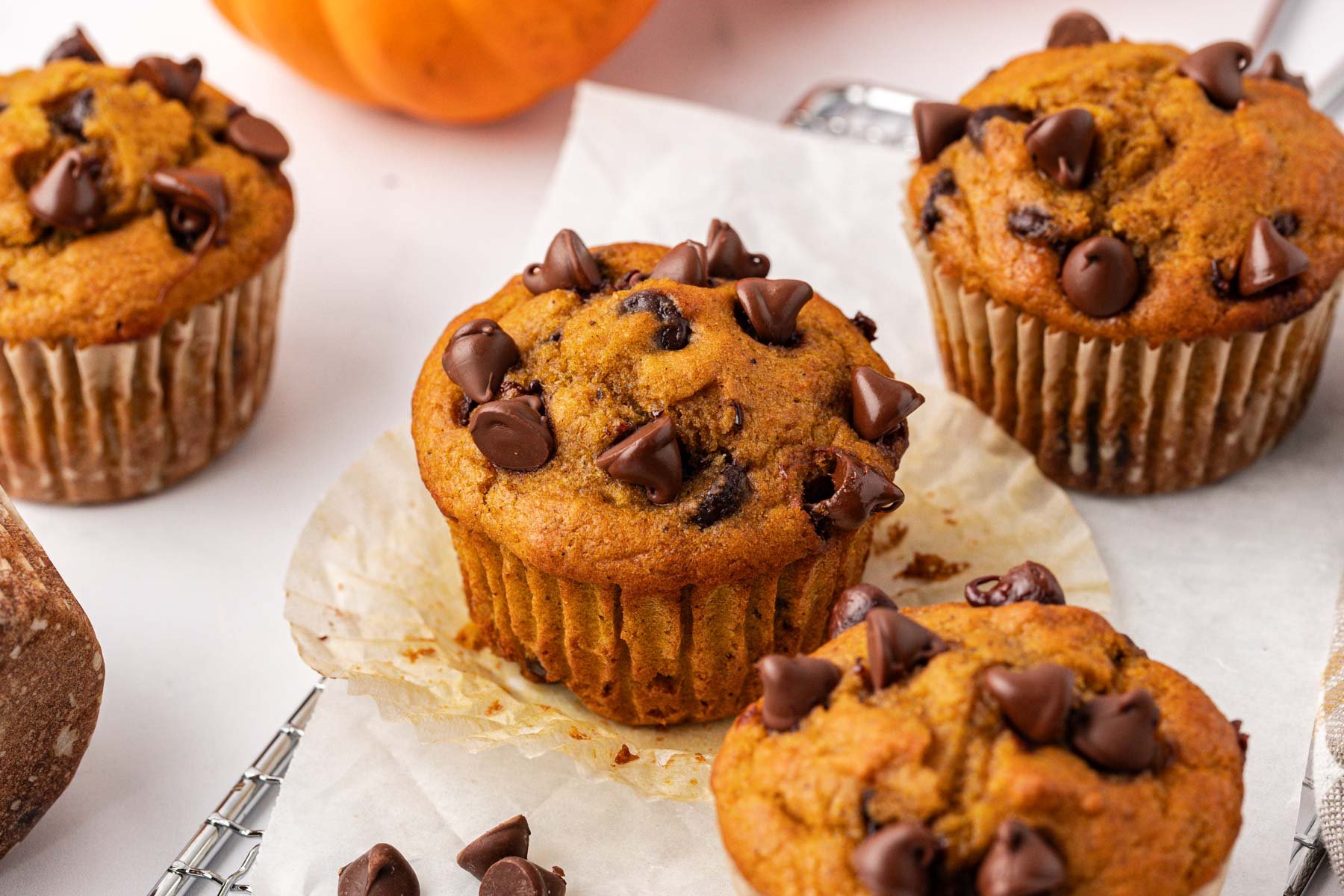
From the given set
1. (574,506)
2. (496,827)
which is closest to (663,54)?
(574,506)

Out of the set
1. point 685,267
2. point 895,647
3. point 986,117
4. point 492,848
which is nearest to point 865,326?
point 685,267

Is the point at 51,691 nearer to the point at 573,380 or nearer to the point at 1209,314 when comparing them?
the point at 573,380

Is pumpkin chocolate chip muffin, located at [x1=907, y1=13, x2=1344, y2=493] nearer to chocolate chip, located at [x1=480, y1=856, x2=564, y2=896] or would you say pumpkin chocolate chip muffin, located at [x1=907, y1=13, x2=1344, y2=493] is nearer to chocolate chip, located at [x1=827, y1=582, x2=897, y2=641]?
chocolate chip, located at [x1=827, y1=582, x2=897, y2=641]

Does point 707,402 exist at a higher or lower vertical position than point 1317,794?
higher

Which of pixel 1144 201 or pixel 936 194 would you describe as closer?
pixel 1144 201

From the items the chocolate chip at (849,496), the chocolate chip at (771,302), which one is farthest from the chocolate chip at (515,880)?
the chocolate chip at (771,302)

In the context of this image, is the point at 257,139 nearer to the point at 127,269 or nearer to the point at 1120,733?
the point at 127,269
